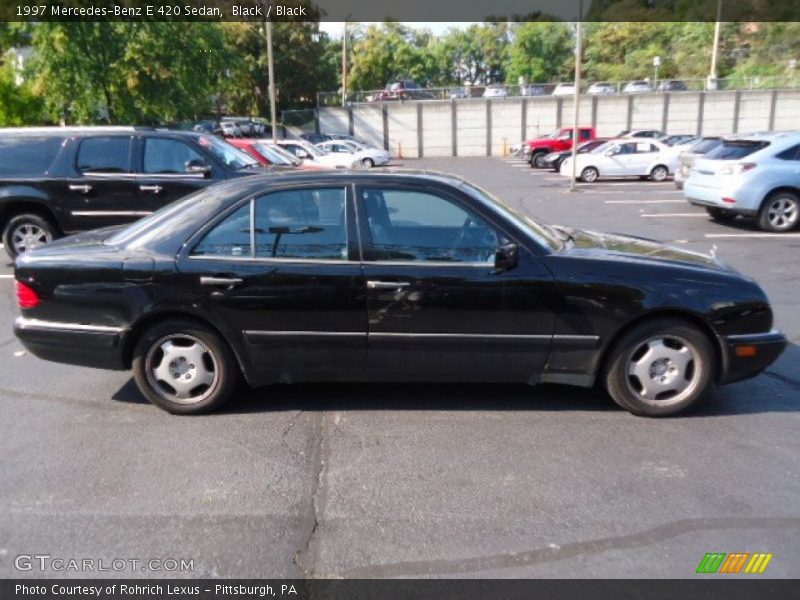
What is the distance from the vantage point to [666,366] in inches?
169

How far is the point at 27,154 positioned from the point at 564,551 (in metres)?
8.45

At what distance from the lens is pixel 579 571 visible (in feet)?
9.45

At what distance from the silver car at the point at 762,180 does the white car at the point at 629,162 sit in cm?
1104


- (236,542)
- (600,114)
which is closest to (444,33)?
(600,114)

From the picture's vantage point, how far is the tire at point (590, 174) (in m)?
22.8

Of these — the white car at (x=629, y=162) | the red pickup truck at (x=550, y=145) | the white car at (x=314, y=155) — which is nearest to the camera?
the white car at (x=629, y=162)

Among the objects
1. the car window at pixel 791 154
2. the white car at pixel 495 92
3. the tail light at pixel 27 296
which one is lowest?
the tail light at pixel 27 296

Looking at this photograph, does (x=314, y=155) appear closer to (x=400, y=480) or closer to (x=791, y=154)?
(x=791, y=154)

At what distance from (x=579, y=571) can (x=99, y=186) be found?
7.79 m

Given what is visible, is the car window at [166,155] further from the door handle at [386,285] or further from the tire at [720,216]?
the tire at [720,216]

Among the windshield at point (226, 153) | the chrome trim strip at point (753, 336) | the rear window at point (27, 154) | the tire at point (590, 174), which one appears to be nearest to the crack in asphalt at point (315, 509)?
the chrome trim strip at point (753, 336)

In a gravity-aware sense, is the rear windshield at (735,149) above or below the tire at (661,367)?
above

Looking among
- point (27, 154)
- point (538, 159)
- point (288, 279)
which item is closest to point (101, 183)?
point (27, 154)

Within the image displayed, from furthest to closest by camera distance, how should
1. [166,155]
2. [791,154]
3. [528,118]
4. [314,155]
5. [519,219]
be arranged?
[528,118]
[314,155]
[791,154]
[166,155]
[519,219]
